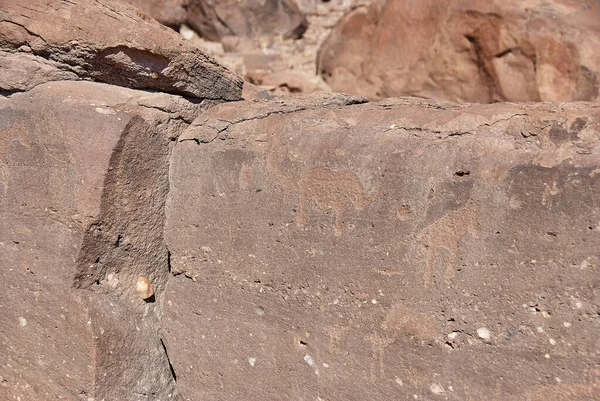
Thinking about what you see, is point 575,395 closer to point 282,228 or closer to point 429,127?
point 429,127

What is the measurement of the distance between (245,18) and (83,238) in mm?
3911

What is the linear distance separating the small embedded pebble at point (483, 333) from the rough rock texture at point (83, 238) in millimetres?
950

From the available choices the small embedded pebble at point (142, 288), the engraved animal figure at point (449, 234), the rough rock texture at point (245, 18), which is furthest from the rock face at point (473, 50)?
the small embedded pebble at point (142, 288)

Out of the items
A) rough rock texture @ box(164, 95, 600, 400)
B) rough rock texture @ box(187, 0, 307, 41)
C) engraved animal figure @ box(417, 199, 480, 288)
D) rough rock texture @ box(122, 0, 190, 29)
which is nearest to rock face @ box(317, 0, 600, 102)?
rough rock texture @ box(187, 0, 307, 41)

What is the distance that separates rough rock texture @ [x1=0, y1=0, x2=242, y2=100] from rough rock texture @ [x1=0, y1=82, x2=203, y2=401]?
0.16 feet

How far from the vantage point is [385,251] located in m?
1.44

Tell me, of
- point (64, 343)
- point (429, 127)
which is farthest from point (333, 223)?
point (64, 343)

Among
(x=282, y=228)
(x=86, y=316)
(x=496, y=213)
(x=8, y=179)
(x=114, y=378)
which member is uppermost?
(x=496, y=213)

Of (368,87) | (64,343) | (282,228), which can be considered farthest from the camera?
(368,87)

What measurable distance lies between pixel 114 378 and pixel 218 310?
14.2 inches

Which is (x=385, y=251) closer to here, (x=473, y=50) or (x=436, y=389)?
(x=436, y=389)

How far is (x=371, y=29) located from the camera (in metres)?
4.32

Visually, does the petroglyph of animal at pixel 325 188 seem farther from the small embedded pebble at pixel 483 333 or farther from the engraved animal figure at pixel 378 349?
the small embedded pebble at pixel 483 333

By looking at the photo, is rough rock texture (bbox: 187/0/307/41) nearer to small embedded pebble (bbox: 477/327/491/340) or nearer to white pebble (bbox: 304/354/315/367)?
white pebble (bbox: 304/354/315/367)
